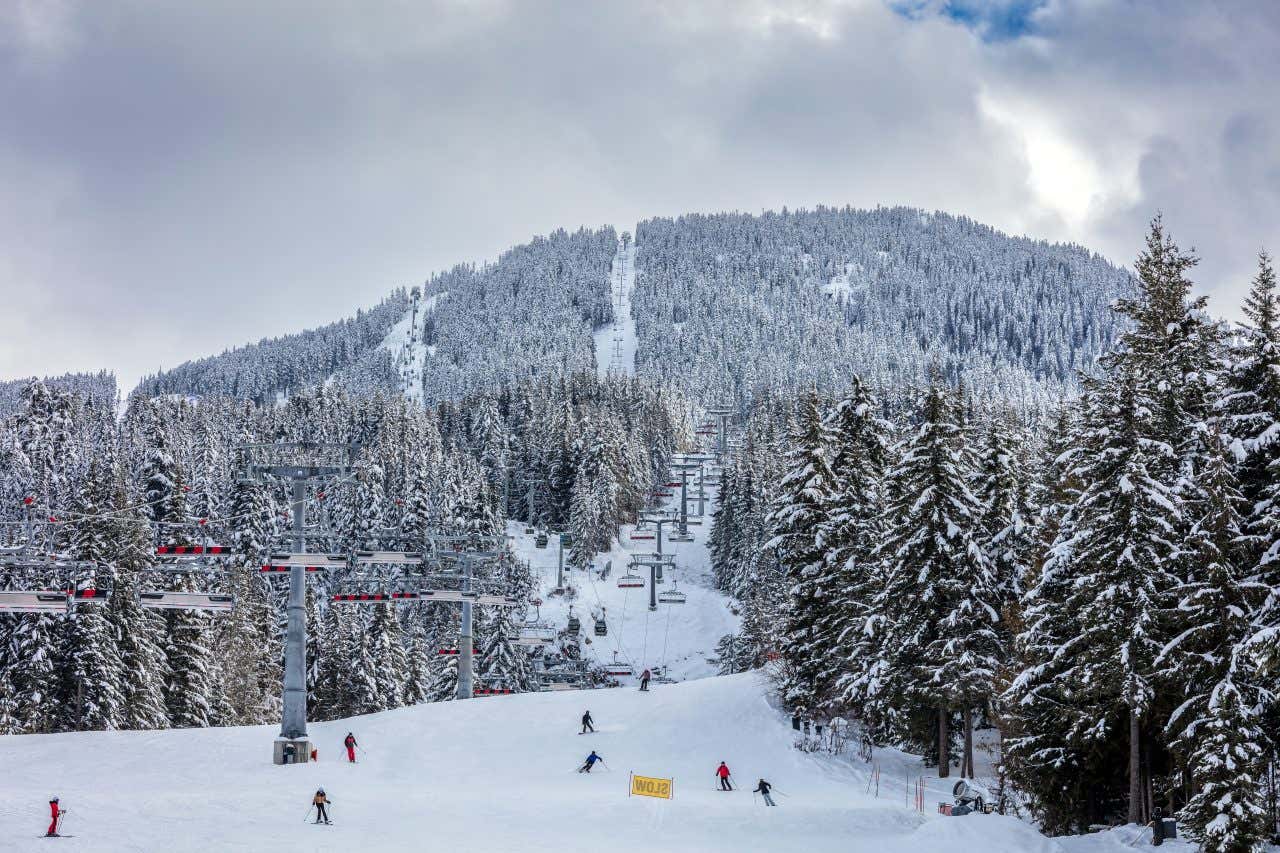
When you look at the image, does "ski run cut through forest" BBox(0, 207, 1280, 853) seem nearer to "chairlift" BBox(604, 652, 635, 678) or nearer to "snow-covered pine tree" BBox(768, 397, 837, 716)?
"snow-covered pine tree" BBox(768, 397, 837, 716)

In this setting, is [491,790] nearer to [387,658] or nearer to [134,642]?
[134,642]

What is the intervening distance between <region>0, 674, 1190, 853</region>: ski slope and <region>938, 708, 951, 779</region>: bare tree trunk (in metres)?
2.31

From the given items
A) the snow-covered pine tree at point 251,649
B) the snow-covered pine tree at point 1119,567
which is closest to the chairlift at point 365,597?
the snow-covered pine tree at point 251,649

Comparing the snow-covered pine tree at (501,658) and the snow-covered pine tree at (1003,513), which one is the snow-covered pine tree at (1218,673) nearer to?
the snow-covered pine tree at (1003,513)

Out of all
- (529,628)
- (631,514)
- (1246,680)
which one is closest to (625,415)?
(631,514)

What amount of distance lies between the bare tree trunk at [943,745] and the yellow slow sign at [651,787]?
34.3 ft

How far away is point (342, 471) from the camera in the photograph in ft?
133

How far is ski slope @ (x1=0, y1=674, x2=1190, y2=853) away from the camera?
2819cm

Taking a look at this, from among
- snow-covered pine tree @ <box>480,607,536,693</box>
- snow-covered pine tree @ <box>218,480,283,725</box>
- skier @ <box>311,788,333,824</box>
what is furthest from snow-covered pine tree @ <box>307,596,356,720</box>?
skier @ <box>311,788,333,824</box>

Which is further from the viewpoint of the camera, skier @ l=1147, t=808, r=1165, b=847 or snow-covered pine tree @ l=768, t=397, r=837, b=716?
snow-covered pine tree @ l=768, t=397, r=837, b=716

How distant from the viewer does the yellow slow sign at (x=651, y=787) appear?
1411 inches

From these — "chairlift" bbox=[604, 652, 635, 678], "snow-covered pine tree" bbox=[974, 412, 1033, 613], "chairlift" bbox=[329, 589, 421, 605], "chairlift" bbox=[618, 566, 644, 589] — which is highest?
"snow-covered pine tree" bbox=[974, 412, 1033, 613]

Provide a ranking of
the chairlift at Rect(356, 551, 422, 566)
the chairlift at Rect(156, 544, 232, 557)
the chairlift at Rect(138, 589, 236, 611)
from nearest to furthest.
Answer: the chairlift at Rect(156, 544, 232, 557)
the chairlift at Rect(138, 589, 236, 611)
the chairlift at Rect(356, 551, 422, 566)

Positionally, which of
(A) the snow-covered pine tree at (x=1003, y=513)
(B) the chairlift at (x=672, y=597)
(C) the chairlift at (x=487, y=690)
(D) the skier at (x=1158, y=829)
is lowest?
(C) the chairlift at (x=487, y=690)
